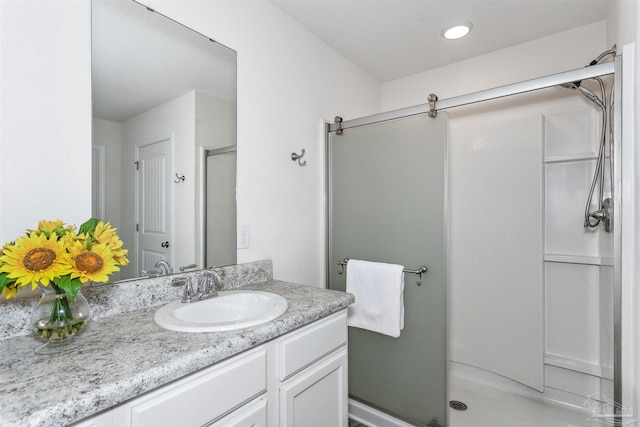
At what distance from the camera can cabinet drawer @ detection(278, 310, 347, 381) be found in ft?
3.52

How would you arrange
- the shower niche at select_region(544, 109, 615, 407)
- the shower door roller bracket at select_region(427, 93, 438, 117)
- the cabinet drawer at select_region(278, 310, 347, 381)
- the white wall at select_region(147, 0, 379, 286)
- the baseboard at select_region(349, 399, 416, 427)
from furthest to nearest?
the shower niche at select_region(544, 109, 615, 407) → the baseboard at select_region(349, 399, 416, 427) → the shower door roller bracket at select_region(427, 93, 438, 117) → the white wall at select_region(147, 0, 379, 286) → the cabinet drawer at select_region(278, 310, 347, 381)

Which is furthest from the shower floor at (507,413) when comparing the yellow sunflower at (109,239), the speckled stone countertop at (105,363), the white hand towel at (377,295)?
the yellow sunflower at (109,239)

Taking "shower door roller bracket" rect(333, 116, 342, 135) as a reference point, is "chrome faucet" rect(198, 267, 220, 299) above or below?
below

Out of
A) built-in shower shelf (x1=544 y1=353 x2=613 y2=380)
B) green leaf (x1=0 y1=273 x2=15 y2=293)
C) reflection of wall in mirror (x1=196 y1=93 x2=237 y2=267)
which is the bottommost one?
built-in shower shelf (x1=544 y1=353 x2=613 y2=380)

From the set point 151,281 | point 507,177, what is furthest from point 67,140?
point 507,177

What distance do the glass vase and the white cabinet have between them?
31cm

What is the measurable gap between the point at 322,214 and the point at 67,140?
4.61ft

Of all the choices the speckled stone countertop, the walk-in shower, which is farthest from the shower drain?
the speckled stone countertop

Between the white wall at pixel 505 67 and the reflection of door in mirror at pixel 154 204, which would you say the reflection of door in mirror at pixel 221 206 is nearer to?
the reflection of door in mirror at pixel 154 204

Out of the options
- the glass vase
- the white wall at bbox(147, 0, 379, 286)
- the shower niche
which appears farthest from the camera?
the shower niche

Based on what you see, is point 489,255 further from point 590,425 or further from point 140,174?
point 140,174

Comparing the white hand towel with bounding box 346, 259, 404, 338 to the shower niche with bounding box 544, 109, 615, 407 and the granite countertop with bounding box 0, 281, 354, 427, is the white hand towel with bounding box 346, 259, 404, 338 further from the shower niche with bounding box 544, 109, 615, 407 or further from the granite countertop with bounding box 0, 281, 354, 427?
the shower niche with bounding box 544, 109, 615, 407

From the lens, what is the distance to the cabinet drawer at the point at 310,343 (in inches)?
42.2

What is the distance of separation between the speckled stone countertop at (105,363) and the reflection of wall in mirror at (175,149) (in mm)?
334
